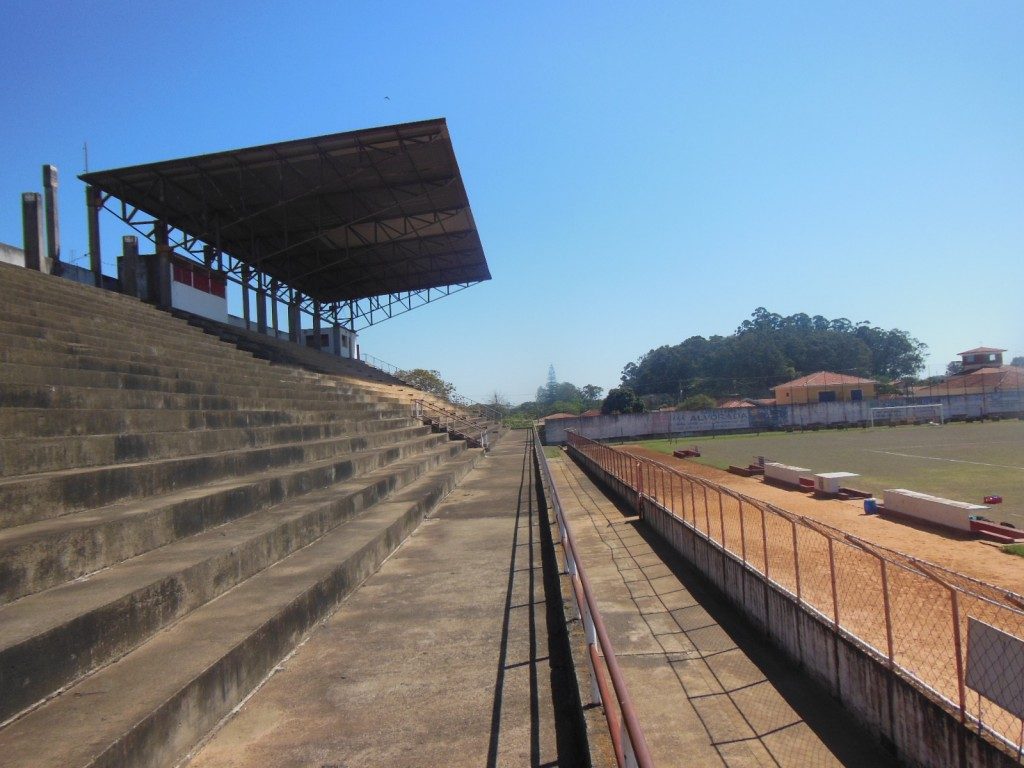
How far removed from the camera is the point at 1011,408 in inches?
2068

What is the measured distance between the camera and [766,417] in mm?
53875

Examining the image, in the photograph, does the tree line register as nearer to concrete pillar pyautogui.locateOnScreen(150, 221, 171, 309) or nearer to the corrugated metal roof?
the corrugated metal roof

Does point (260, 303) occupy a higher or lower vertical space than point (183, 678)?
higher

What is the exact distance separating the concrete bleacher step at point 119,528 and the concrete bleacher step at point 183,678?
2.44 feet

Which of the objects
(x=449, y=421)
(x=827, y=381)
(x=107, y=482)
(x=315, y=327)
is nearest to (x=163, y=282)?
(x=449, y=421)

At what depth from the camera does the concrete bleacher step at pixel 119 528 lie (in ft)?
12.4

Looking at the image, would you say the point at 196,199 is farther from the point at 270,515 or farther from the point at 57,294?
Answer: the point at 270,515

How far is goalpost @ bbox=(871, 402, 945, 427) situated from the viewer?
52.3 metres

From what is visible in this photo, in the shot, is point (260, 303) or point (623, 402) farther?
point (623, 402)

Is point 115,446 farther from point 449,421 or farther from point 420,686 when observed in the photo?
point 449,421

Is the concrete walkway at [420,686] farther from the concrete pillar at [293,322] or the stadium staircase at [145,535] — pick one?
the concrete pillar at [293,322]

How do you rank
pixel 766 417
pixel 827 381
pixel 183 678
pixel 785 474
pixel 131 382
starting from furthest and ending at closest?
pixel 827 381, pixel 766 417, pixel 785 474, pixel 131 382, pixel 183 678

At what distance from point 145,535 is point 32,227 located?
1693 cm

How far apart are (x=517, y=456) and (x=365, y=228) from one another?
43.6 ft
